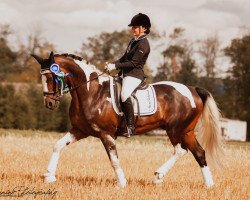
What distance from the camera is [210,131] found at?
980 cm

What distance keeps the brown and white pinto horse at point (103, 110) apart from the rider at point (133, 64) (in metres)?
0.24

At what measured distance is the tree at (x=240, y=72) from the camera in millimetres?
51531

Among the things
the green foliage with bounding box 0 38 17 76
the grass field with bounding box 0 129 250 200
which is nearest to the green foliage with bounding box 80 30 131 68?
the green foliage with bounding box 0 38 17 76

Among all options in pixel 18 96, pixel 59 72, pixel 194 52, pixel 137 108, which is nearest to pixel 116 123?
pixel 137 108

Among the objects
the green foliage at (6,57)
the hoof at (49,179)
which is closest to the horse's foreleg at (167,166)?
the hoof at (49,179)

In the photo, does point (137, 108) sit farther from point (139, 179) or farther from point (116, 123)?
point (139, 179)

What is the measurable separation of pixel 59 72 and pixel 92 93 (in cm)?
66

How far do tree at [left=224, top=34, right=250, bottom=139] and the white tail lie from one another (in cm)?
4226

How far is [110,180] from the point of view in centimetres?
954

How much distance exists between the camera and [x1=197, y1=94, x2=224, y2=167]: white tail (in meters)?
9.73

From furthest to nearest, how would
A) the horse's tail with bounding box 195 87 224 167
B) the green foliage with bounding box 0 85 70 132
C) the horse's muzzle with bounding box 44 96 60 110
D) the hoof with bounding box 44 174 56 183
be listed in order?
the green foliage with bounding box 0 85 70 132, the horse's tail with bounding box 195 87 224 167, the hoof with bounding box 44 174 56 183, the horse's muzzle with bounding box 44 96 60 110

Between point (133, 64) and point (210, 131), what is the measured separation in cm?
229

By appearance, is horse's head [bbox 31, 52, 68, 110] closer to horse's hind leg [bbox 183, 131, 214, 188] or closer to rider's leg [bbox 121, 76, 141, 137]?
rider's leg [bbox 121, 76, 141, 137]

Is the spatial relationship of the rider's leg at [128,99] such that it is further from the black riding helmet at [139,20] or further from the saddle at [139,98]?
the black riding helmet at [139,20]
